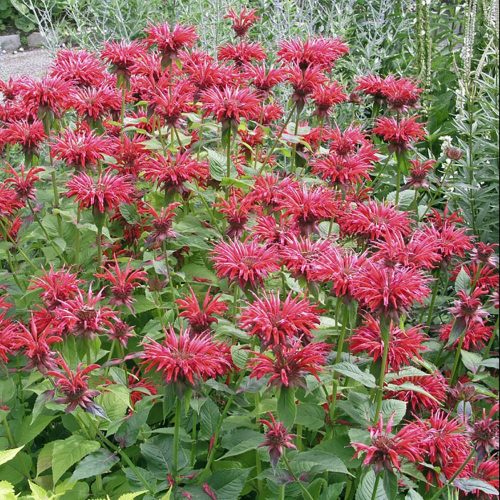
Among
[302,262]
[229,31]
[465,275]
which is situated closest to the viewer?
[302,262]

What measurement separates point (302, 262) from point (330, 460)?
1.20 ft

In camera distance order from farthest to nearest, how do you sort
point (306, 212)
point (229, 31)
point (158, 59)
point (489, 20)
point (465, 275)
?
1. point (229, 31)
2. point (489, 20)
3. point (158, 59)
4. point (465, 275)
5. point (306, 212)

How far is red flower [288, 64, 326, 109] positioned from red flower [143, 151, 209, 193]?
1.08 feet

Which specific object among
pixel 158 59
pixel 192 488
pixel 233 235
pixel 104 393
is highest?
pixel 158 59

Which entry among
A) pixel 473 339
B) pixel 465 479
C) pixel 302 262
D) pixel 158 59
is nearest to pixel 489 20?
pixel 158 59

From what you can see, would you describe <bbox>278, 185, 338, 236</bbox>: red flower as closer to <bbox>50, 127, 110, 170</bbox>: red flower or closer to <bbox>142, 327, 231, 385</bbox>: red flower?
<bbox>142, 327, 231, 385</bbox>: red flower

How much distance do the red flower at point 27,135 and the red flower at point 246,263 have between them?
716 millimetres

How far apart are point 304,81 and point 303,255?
639 mm

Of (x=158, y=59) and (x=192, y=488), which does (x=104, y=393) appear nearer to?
(x=192, y=488)

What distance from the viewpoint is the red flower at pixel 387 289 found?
123 cm

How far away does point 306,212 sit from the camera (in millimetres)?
1562

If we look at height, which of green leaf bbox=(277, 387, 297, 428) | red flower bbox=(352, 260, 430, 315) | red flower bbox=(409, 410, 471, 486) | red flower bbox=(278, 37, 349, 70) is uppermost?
red flower bbox=(278, 37, 349, 70)

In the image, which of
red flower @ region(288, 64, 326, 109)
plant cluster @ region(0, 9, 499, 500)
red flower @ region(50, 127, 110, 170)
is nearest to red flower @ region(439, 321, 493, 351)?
plant cluster @ region(0, 9, 499, 500)

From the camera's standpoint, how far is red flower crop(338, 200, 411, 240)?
158 cm
